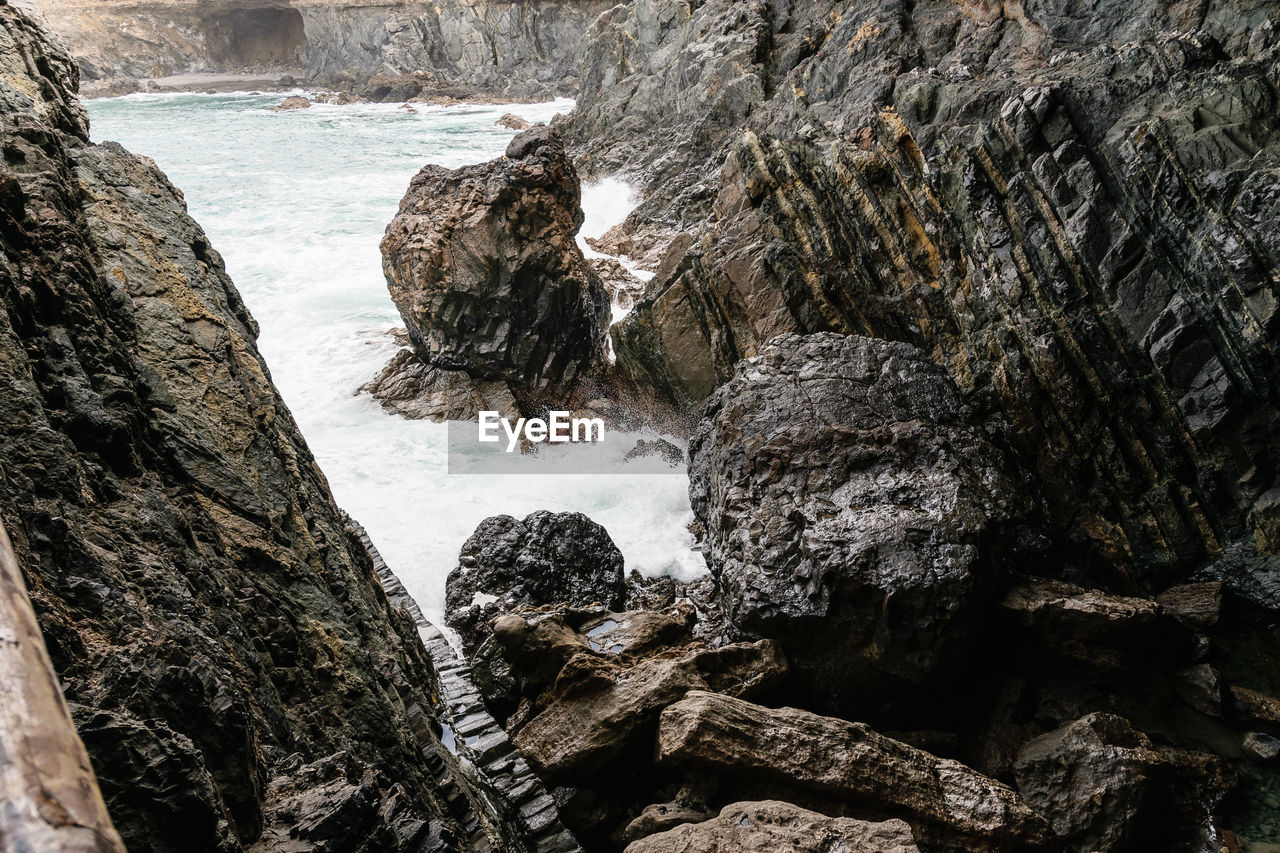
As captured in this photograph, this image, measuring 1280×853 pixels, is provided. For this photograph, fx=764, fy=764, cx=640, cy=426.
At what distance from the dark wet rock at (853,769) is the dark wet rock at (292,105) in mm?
42258

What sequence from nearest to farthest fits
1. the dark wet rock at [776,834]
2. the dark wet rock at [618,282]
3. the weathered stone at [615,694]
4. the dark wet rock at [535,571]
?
the dark wet rock at [776,834], the weathered stone at [615,694], the dark wet rock at [535,571], the dark wet rock at [618,282]

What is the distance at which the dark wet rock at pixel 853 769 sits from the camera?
421 centimetres

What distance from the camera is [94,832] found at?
39.0 inches

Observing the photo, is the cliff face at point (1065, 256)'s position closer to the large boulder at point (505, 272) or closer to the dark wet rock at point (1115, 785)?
the large boulder at point (505, 272)

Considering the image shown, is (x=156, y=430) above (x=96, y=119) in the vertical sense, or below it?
below

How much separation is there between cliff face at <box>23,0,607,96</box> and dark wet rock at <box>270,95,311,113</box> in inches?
193

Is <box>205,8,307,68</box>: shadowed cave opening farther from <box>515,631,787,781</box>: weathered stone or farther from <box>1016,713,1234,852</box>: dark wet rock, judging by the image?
<box>1016,713,1234,852</box>: dark wet rock

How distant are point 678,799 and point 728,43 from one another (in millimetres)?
15764

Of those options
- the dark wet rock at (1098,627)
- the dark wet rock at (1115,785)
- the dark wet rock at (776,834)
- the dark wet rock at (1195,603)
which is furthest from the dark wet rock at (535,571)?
the dark wet rock at (1195,603)

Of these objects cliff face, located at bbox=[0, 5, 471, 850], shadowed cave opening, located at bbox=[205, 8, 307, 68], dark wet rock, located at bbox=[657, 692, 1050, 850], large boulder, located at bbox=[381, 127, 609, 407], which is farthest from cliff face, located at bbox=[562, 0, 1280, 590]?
shadowed cave opening, located at bbox=[205, 8, 307, 68]

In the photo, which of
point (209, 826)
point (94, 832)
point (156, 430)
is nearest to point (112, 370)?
point (156, 430)

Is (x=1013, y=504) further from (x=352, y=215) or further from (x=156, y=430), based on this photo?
(x=352, y=215)

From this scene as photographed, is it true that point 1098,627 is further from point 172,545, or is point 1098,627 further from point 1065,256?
point 172,545

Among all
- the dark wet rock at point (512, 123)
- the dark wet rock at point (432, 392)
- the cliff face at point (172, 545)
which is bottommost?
the cliff face at point (172, 545)
